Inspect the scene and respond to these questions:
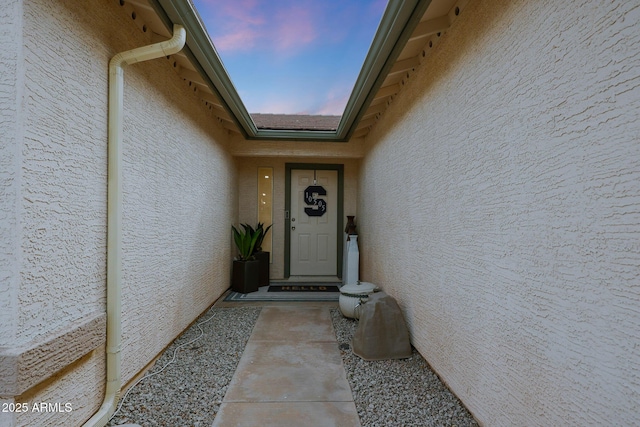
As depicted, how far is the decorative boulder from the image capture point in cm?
223

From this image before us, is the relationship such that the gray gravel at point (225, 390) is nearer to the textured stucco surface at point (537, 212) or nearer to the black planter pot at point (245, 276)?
the textured stucco surface at point (537, 212)

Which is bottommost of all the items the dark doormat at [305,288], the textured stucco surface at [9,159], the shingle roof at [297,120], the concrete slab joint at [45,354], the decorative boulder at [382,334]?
the dark doormat at [305,288]

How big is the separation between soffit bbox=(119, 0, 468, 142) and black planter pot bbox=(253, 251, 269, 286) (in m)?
1.95

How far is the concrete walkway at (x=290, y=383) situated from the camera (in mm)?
1561

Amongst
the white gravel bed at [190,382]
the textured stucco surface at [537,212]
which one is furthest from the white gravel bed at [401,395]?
the white gravel bed at [190,382]

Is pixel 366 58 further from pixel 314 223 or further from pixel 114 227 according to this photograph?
pixel 314 223

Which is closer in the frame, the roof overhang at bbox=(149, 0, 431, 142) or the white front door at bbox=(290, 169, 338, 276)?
the roof overhang at bbox=(149, 0, 431, 142)

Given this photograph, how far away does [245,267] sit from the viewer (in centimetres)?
410

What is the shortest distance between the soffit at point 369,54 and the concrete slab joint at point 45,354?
165 centimetres

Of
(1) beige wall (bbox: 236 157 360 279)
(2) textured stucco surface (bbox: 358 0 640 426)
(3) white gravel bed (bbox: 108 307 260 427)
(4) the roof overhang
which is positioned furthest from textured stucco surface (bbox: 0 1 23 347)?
(1) beige wall (bbox: 236 157 360 279)

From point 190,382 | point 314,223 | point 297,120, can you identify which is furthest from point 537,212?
point 297,120

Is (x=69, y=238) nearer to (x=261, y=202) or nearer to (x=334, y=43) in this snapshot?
(x=261, y=202)

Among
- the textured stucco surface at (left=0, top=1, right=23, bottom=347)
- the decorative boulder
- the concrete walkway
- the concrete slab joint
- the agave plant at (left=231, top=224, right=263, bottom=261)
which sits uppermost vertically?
the textured stucco surface at (left=0, top=1, right=23, bottom=347)

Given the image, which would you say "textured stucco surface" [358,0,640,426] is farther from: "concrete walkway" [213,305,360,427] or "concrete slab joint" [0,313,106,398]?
"concrete slab joint" [0,313,106,398]
